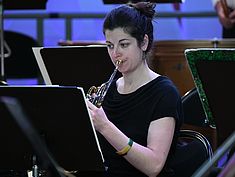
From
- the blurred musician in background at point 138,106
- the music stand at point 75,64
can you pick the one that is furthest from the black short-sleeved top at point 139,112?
the music stand at point 75,64

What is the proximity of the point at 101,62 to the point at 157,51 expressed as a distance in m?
1.75

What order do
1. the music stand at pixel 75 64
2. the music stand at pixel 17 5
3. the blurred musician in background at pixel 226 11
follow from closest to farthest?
1. the music stand at pixel 75 64
2. the blurred musician in background at pixel 226 11
3. the music stand at pixel 17 5

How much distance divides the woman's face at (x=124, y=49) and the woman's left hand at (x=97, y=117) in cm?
34

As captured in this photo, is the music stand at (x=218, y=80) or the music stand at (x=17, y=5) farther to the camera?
the music stand at (x=17, y=5)

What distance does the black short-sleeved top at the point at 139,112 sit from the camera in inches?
100

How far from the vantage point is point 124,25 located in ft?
8.64

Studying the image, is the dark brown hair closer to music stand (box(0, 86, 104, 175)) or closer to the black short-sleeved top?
the black short-sleeved top

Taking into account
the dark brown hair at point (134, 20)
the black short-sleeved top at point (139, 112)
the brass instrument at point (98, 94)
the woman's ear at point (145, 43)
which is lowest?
the black short-sleeved top at point (139, 112)

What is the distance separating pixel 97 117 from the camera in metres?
2.33

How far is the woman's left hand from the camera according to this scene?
2.32 m

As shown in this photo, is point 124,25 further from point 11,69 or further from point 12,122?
point 11,69

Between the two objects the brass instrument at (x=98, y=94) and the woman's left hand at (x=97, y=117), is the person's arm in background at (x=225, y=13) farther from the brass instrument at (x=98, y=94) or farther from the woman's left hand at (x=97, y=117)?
the woman's left hand at (x=97, y=117)

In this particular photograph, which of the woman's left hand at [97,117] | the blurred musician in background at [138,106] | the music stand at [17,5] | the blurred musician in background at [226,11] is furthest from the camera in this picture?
the music stand at [17,5]

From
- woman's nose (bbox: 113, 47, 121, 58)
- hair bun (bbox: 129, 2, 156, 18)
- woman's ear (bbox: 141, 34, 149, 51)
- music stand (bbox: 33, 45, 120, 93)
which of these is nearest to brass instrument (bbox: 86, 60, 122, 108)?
woman's nose (bbox: 113, 47, 121, 58)
